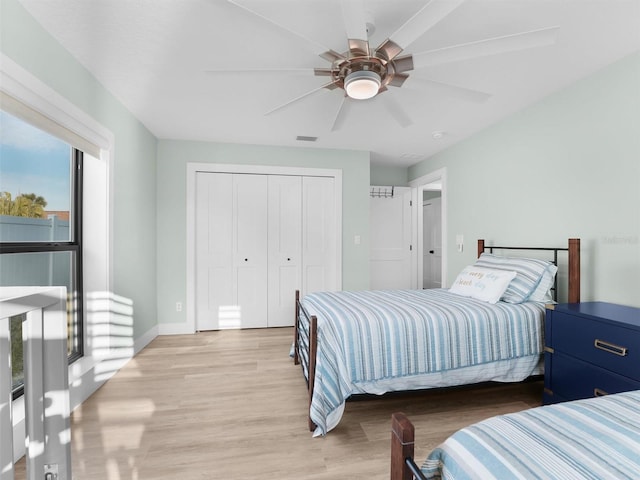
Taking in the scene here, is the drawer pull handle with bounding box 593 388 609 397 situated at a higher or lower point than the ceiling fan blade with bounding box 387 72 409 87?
lower

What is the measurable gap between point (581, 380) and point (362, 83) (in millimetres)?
2271

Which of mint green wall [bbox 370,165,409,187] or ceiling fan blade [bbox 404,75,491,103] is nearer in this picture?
ceiling fan blade [bbox 404,75,491,103]

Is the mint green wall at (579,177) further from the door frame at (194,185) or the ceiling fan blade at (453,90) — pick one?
the door frame at (194,185)

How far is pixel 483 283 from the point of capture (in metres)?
2.59

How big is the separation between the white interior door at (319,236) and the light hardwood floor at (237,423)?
1.51 m

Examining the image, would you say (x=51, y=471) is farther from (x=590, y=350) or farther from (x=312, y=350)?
(x=590, y=350)

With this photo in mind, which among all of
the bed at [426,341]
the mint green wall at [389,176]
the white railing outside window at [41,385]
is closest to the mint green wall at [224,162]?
the mint green wall at [389,176]

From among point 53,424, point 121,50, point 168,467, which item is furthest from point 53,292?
point 121,50

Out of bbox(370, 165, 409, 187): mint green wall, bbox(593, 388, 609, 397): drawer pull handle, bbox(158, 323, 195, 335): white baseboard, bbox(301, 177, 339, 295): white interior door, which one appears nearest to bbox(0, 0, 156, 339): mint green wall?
bbox(158, 323, 195, 335): white baseboard

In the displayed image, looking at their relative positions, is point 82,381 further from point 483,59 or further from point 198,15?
point 483,59

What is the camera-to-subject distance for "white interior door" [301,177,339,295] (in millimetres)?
4344

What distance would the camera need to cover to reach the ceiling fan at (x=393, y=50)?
1.37 metres

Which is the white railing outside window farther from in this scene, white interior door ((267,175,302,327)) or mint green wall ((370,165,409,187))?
mint green wall ((370,165,409,187))

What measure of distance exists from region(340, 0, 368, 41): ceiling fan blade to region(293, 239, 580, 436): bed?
1.61 m
